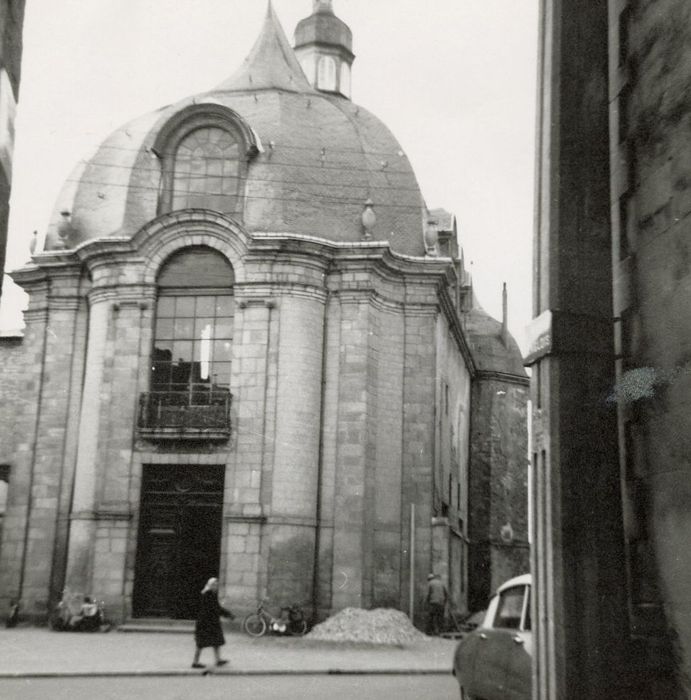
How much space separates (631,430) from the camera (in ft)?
14.8

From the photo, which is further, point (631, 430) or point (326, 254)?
point (326, 254)

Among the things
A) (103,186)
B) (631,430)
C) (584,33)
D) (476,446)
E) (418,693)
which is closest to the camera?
(631,430)

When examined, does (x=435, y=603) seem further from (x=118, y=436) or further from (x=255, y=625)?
(x=118, y=436)

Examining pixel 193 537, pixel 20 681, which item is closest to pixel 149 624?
pixel 193 537

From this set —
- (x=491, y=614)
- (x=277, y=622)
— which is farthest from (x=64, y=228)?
(x=491, y=614)

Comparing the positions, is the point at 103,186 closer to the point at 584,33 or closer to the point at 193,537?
the point at 193,537

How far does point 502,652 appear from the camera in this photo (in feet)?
30.8

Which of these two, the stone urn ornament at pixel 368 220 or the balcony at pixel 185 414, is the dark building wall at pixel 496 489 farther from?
the balcony at pixel 185 414

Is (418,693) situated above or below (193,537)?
below

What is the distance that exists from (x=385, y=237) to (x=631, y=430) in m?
24.1

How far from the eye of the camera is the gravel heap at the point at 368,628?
2366 centimetres

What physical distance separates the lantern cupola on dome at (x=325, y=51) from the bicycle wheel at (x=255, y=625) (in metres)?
21.8

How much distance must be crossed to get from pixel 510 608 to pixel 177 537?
1723cm

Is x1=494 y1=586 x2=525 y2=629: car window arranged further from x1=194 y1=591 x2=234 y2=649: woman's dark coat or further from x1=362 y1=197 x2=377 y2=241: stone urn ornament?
x1=362 y1=197 x2=377 y2=241: stone urn ornament
